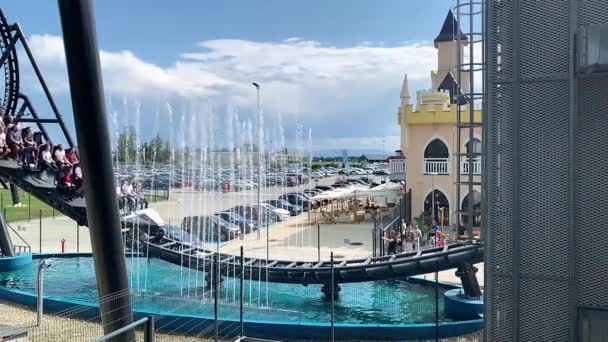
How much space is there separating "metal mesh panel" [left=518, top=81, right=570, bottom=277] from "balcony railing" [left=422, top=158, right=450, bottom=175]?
2557cm

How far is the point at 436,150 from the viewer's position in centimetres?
3125

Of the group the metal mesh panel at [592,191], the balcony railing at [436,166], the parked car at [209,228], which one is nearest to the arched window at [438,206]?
the balcony railing at [436,166]

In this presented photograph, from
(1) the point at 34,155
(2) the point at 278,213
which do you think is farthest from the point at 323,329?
(2) the point at 278,213

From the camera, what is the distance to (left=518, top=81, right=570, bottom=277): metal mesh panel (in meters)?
5.52

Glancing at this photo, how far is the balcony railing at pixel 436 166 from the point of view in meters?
30.8

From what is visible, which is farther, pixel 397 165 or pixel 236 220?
pixel 397 165

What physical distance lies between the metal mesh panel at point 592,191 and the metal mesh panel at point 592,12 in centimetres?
56

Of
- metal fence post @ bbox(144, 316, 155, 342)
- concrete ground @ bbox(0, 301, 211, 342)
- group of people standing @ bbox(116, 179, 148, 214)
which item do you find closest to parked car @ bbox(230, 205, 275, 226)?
group of people standing @ bbox(116, 179, 148, 214)

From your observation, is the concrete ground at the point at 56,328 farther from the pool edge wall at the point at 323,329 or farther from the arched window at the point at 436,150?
the arched window at the point at 436,150

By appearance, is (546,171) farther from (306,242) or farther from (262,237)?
(262,237)

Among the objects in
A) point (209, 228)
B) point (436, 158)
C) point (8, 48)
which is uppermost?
point (8, 48)

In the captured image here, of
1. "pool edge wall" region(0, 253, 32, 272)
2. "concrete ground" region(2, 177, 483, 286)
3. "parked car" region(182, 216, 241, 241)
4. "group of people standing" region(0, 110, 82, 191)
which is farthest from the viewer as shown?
"parked car" region(182, 216, 241, 241)

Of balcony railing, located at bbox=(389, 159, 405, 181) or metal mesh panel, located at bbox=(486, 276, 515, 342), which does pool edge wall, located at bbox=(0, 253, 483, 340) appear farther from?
balcony railing, located at bbox=(389, 159, 405, 181)

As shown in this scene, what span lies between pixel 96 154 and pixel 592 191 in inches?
213
